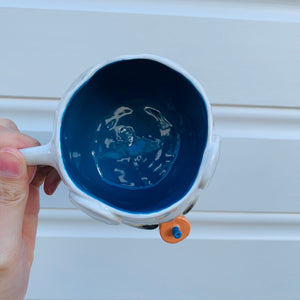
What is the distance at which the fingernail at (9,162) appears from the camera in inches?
16.3

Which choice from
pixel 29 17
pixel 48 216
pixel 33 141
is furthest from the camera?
pixel 48 216

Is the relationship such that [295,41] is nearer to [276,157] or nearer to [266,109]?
[266,109]

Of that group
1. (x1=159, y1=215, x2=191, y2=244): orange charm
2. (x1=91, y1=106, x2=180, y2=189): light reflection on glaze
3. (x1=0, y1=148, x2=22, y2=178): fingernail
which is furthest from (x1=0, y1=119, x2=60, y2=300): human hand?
(x1=159, y1=215, x2=191, y2=244): orange charm

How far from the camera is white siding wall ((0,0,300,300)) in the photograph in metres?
0.62

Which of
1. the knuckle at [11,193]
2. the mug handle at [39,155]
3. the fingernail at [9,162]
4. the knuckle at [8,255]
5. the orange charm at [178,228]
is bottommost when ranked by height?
the knuckle at [8,255]

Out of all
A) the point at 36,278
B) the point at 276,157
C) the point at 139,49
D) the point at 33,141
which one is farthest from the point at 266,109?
the point at 36,278

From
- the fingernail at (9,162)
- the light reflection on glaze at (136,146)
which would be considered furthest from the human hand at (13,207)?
the light reflection on glaze at (136,146)

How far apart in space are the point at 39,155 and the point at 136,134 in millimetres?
193

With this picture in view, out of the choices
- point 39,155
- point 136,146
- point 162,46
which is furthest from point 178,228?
point 162,46

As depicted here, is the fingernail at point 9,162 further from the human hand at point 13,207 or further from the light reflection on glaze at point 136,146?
the light reflection on glaze at point 136,146

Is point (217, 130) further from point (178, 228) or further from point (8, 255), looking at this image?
point (8, 255)

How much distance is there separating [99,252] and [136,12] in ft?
1.88

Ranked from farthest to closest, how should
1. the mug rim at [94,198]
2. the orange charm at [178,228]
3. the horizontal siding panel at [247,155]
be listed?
1. the horizontal siding panel at [247,155]
2. the orange charm at [178,228]
3. the mug rim at [94,198]

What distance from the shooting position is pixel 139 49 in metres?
0.63
